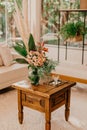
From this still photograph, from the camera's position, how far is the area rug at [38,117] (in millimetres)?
2969

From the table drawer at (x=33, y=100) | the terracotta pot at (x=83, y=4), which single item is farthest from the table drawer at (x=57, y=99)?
the terracotta pot at (x=83, y=4)

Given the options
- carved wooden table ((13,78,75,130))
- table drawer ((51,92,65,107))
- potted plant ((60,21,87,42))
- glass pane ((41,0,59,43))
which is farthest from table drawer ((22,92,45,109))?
glass pane ((41,0,59,43))

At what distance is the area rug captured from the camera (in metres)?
2.97

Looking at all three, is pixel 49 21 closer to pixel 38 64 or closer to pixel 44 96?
pixel 38 64

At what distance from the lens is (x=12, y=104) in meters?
3.72

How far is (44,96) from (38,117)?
784mm

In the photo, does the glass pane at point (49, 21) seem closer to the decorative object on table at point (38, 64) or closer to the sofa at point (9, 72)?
the sofa at point (9, 72)

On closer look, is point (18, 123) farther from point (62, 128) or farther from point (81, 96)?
Answer: point (81, 96)

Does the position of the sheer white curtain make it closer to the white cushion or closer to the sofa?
the sofa

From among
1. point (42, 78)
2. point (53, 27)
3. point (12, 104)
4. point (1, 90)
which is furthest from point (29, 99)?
point (53, 27)

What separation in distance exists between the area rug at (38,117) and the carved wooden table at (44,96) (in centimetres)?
27

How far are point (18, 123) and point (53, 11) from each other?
3669 mm

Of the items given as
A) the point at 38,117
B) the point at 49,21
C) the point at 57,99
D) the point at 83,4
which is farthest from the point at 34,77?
the point at 49,21

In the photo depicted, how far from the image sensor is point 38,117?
3260 mm
